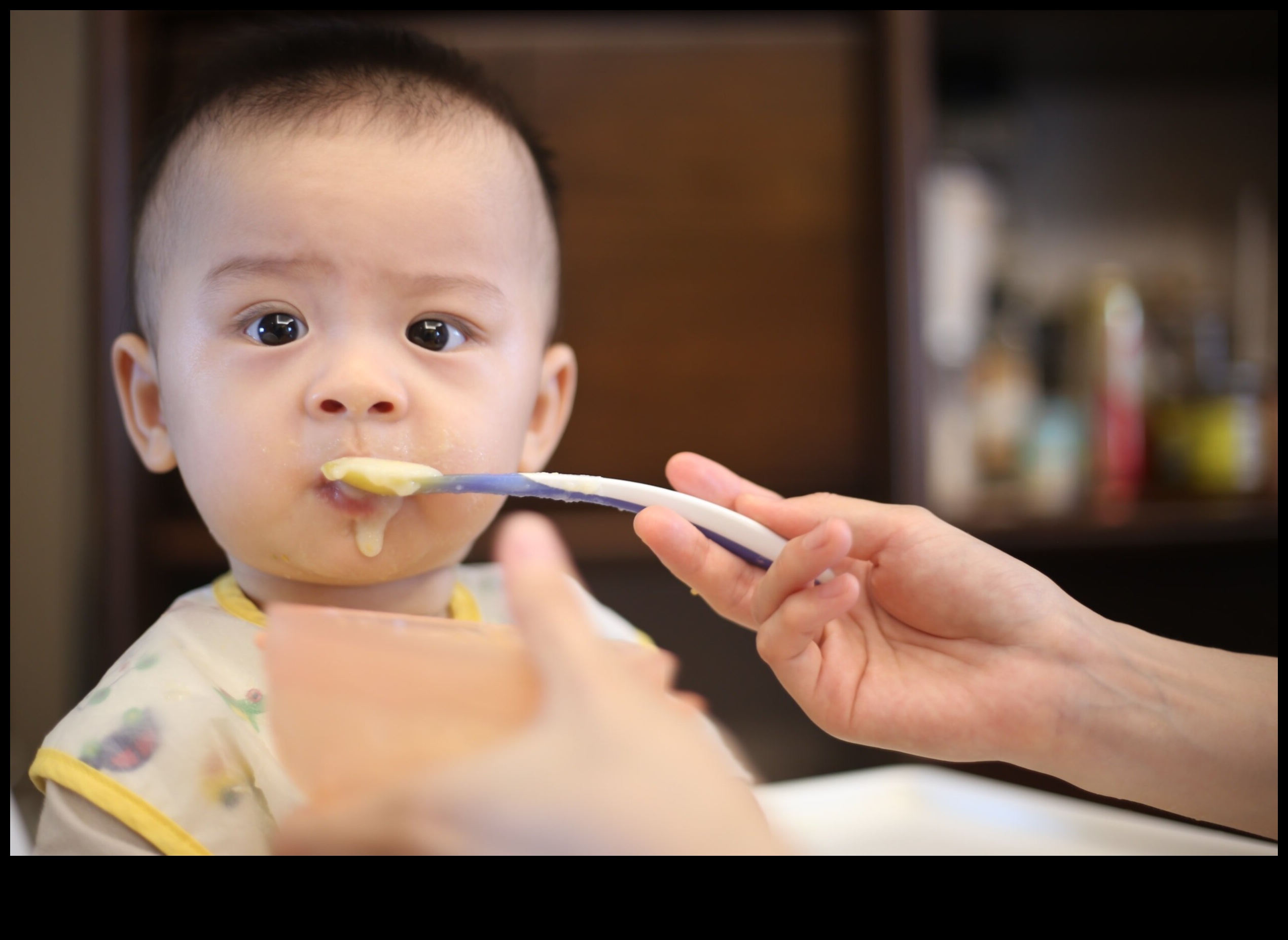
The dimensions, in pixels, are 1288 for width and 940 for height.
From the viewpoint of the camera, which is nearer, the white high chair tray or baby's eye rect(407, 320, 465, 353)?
baby's eye rect(407, 320, 465, 353)

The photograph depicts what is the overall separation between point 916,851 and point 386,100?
1.73ft

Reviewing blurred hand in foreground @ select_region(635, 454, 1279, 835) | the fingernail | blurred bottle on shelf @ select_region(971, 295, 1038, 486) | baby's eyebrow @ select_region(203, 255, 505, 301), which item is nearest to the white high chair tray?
blurred hand in foreground @ select_region(635, 454, 1279, 835)

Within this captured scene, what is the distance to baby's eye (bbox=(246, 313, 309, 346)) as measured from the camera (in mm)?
390

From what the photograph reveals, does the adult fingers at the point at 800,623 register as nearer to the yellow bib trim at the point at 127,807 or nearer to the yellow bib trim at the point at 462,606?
the yellow bib trim at the point at 462,606

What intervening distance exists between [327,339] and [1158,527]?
35.7 inches

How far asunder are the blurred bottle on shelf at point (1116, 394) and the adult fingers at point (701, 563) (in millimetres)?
699

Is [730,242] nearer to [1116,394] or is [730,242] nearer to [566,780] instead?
[1116,394]

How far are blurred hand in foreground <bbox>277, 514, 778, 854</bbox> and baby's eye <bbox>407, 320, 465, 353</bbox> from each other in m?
0.14

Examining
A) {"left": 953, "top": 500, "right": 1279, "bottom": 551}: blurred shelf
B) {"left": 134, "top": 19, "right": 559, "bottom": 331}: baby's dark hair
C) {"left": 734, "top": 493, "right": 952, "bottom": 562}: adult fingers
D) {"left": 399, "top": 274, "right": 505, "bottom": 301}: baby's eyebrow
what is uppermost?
{"left": 134, "top": 19, "right": 559, "bottom": 331}: baby's dark hair

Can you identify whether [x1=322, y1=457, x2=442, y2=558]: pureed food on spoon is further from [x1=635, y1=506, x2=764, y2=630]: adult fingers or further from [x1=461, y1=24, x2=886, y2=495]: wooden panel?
[x1=461, y1=24, x2=886, y2=495]: wooden panel

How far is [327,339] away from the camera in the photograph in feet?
1.27

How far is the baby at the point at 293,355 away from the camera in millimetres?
360

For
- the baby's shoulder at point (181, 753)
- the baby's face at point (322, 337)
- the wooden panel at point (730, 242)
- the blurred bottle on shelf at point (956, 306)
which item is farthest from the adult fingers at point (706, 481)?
the blurred bottle on shelf at point (956, 306)

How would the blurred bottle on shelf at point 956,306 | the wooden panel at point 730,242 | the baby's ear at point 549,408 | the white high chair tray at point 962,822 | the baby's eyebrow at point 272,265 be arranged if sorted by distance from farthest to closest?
the blurred bottle on shelf at point 956,306
the wooden panel at point 730,242
the white high chair tray at point 962,822
the baby's ear at point 549,408
the baby's eyebrow at point 272,265
